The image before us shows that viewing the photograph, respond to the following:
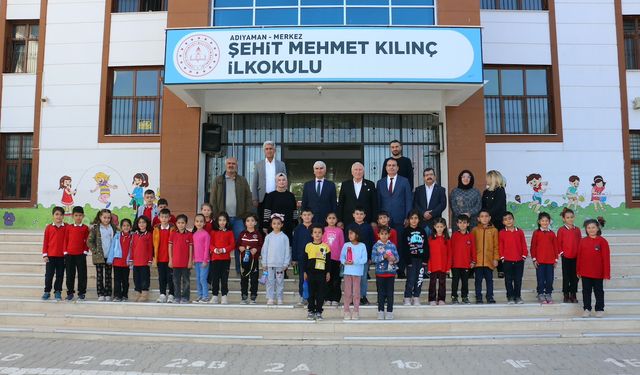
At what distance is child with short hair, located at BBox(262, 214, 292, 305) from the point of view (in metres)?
7.16

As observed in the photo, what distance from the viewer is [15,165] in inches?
528

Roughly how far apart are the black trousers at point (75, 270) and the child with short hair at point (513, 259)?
6.52 metres

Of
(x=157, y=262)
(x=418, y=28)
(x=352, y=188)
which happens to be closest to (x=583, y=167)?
(x=418, y=28)

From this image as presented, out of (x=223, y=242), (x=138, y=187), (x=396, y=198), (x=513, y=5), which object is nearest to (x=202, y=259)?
(x=223, y=242)

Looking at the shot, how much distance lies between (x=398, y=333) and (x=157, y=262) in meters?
3.84

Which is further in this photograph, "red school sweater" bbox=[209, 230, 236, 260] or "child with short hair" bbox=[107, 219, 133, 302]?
"child with short hair" bbox=[107, 219, 133, 302]

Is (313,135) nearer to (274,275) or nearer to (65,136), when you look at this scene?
(274,275)

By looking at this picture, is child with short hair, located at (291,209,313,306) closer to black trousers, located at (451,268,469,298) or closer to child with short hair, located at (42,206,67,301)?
black trousers, located at (451,268,469,298)

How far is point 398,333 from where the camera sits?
6531 millimetres

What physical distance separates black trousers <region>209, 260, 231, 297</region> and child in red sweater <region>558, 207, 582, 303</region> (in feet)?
16.5

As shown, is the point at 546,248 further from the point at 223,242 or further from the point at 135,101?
the point at 135,101

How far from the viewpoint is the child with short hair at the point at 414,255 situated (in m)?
7.10

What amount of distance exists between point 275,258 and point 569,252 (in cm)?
433

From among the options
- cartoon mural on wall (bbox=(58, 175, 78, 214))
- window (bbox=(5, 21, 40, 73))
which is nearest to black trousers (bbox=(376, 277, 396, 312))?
cartoon mural on wall (bbox=(58, 175, 78, 214))
